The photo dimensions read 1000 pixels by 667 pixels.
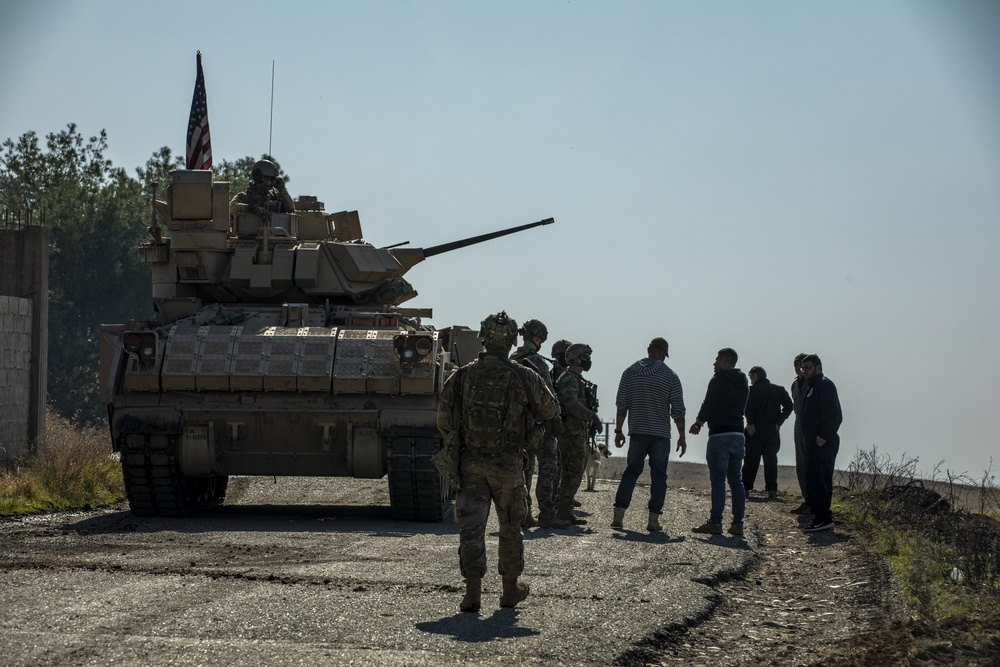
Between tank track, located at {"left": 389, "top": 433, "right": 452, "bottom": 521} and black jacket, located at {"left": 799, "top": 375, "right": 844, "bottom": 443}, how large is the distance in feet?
11.6

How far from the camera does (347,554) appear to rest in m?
9.99

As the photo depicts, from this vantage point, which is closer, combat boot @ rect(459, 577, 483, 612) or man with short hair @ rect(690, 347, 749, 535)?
combat boot @ rect(459, 577, 483, 612)

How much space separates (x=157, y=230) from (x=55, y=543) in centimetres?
541

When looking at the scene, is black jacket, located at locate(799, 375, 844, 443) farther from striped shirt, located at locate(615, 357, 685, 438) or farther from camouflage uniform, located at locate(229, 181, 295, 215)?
camouflage uniform, located at locate(229, 181, 295, 215)

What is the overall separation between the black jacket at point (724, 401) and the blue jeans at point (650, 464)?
501mm

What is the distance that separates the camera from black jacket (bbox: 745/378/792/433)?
17516 millimetres

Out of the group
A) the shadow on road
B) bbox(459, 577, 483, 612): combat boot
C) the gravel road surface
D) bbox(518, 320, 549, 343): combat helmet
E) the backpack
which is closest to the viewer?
the gravel road surface

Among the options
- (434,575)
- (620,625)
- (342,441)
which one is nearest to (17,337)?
(342,441)

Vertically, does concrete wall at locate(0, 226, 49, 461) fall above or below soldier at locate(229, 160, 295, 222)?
below

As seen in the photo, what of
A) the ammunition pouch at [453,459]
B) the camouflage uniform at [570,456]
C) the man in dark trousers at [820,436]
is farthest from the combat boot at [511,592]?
the man in dark trousers at [820,436]

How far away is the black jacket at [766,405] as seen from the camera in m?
17.5

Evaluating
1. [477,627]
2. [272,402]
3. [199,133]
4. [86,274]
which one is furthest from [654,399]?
[86,274]

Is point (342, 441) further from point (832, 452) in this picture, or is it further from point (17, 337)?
point (17, 337)

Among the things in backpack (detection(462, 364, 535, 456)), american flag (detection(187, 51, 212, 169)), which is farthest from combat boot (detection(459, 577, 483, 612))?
american flag (detection(187, 51, 212, 169))
